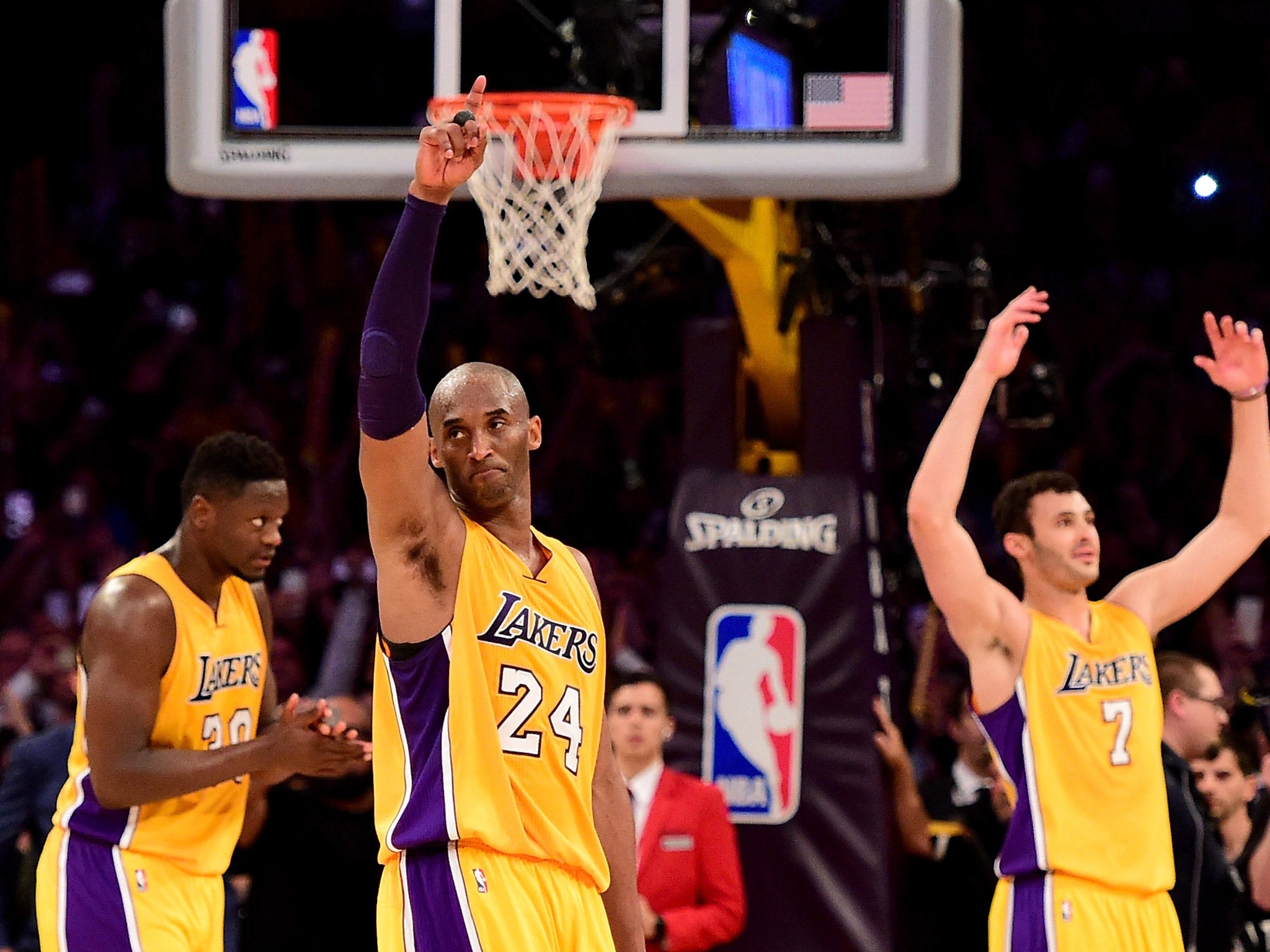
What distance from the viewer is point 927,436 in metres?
10.6

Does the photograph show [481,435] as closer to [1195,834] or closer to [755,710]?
[1195,834]

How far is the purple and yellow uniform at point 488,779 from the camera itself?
3.41 metres

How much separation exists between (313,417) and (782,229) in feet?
17.4

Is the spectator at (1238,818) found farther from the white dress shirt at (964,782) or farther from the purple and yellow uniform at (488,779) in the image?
the purple and yellow uniform at (488,779)

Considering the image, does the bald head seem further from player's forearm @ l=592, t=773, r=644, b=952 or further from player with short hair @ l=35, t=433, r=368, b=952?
player with short hair @ l=35, t=433, r=368, b=952

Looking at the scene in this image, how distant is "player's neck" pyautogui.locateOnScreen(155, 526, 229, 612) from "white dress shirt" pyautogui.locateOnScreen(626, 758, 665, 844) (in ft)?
7.37

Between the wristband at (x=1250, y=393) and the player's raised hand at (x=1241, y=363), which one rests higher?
the player's raised hand at (x=1241, y=363)

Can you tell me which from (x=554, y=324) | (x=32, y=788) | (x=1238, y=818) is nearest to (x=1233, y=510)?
(x=1238, y=818)

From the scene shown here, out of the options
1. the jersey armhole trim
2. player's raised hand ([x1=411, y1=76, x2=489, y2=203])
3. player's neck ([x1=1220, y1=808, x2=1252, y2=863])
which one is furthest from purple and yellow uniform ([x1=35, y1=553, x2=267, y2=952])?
player's neck ([x1=1220, y1=808, x2=1252, y2=863])

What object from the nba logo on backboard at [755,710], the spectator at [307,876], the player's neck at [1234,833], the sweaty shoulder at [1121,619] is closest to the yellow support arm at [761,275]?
the nba logo on backboard at [755,710]

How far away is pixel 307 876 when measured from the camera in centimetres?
595

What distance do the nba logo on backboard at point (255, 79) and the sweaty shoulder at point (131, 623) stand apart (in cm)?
230

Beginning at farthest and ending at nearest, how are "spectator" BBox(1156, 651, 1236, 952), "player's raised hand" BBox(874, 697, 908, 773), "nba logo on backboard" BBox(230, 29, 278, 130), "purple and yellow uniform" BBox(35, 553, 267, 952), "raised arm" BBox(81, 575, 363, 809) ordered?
"player's raised hand" BBox(874, 697, 908, 773)
"nba logo on backboard" BBox(230, 29, 278, 130)
"spectator" BBox(1156, 651, 1236, 952)
"purple and yellow uniform" BBox(35, 553, 267, 952)
"raised arm" BBox(81, 575, 363, 809)

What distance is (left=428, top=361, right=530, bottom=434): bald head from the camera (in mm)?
3600
